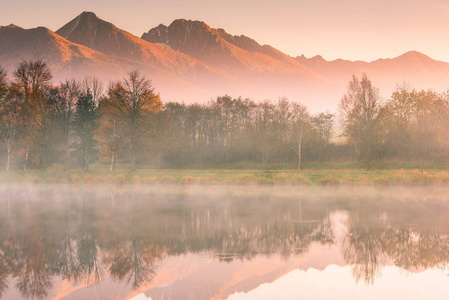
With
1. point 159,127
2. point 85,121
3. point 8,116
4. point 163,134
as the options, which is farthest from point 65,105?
point 163,134

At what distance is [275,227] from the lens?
20375 mm

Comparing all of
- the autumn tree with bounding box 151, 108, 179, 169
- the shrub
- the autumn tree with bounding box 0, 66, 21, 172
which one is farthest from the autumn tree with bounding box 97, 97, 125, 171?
the shrub

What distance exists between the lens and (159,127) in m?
74.2

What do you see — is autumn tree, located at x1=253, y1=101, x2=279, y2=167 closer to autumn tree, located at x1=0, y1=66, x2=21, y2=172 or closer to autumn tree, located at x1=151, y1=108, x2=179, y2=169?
autumn tree, located at x1=151, y1=108, x2=179, y2=169

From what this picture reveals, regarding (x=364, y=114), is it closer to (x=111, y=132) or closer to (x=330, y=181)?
(x=330, y=181)

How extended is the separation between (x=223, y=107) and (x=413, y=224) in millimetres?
75827

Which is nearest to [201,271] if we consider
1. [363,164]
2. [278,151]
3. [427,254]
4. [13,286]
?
[13,286]

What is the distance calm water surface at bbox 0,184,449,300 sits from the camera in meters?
11.9

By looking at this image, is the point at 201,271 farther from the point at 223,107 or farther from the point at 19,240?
the point at 223,107

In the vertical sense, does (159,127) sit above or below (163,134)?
above

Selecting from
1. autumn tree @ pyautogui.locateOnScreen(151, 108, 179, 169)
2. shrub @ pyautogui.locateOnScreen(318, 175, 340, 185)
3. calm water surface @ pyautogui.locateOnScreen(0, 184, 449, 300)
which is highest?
autumn tree @ pyautogui.locateOnScreen(151, 108, 179, 169)

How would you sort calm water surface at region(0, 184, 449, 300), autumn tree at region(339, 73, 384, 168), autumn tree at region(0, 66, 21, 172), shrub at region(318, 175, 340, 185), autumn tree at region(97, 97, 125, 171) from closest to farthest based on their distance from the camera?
calm water surface at region(0, 184, 449, 300) → shrub at region(318, 175, 340, 185) → autumn tree at region(0, 66, 21, 172) → autumn tree at region(339, 73, 384, 168) → autumn tree at region(97, 97, 125, 171)

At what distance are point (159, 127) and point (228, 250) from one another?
196ft

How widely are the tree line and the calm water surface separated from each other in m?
39.1
